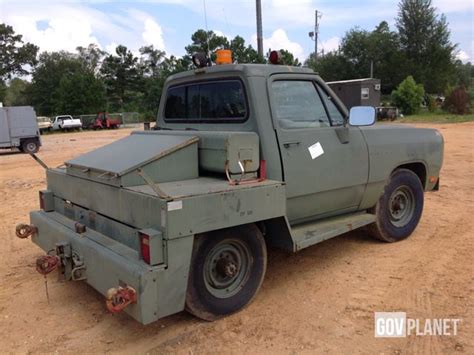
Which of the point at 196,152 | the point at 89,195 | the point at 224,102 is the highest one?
the point at 224,102

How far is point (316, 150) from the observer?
4.29 m

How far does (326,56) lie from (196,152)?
5759 centimetres

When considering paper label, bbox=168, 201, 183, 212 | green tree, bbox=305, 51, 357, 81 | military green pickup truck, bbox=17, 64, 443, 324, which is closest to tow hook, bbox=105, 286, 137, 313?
military green pickup truck, bbox=17, 64, 443, 324

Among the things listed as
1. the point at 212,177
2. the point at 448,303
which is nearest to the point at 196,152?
the point at 212,177

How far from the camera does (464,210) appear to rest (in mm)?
6934

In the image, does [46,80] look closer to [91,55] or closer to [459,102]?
[91,55]

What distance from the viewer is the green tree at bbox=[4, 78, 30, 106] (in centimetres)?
6172

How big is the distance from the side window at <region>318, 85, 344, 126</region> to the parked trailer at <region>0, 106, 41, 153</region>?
1729cm

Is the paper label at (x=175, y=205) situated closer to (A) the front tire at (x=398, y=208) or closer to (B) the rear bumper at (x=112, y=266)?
(B) the rear bumper at (x=112, y=266)

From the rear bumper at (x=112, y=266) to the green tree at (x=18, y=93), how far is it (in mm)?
60589

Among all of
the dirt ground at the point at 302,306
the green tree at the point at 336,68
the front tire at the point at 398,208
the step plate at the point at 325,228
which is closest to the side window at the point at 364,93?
the dirt ground at the point at 302,306

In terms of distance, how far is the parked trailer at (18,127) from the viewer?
62.3ft

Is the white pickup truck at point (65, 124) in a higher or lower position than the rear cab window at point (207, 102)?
lower

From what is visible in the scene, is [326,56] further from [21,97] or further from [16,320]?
[16,320]
